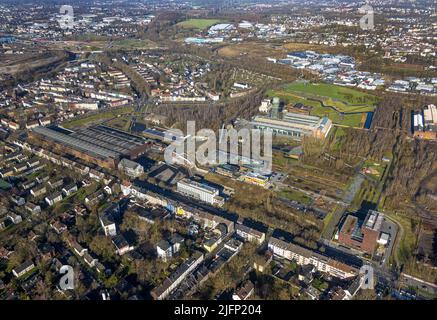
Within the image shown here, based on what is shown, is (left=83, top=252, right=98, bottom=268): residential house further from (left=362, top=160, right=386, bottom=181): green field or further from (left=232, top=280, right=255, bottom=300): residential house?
(left=362, top=160, right=386, bottom=181): green field

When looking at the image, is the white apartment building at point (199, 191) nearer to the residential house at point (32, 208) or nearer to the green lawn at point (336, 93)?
the residential house at point (32, 208)

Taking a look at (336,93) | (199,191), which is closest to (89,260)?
(199,191)

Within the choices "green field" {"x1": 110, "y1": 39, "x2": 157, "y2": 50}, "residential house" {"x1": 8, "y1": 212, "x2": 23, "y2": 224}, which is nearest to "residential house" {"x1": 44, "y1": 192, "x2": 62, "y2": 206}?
"residential house" {"x1": 8, "y1": 212, "x2": 23, "y2": 224}

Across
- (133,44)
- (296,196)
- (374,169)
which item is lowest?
(296,196)

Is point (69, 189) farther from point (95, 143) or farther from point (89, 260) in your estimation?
point (89, 260)
